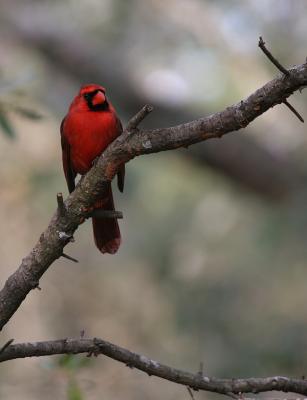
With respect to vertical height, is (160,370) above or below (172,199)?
below

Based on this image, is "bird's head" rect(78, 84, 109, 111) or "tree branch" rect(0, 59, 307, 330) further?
"bird's head" rect(78, 84, 109, 111)

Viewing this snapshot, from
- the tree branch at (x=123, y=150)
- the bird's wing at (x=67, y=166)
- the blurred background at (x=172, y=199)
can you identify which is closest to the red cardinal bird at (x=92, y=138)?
the bird's wing at (x=67, y=166)

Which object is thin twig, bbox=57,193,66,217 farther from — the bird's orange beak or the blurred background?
the blurred background

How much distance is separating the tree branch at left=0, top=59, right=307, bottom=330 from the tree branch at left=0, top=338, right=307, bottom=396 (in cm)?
18

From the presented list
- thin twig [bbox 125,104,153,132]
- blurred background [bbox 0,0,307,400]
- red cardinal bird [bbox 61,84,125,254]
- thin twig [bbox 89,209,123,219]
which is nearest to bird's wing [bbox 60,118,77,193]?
red cardinal bird [bbox 61,84,125,254]

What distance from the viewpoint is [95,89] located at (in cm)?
444

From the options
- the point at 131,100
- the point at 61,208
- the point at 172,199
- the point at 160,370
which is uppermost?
the point at 131,100

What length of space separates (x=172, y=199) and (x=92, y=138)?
5.05 metres

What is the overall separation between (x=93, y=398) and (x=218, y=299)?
4.57 feet

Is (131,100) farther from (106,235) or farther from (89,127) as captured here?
(106,235)

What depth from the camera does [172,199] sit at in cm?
915

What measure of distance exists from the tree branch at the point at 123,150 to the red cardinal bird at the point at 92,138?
0.80m

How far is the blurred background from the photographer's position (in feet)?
24.3

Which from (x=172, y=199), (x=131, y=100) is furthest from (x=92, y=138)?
(x=172, y=199)
